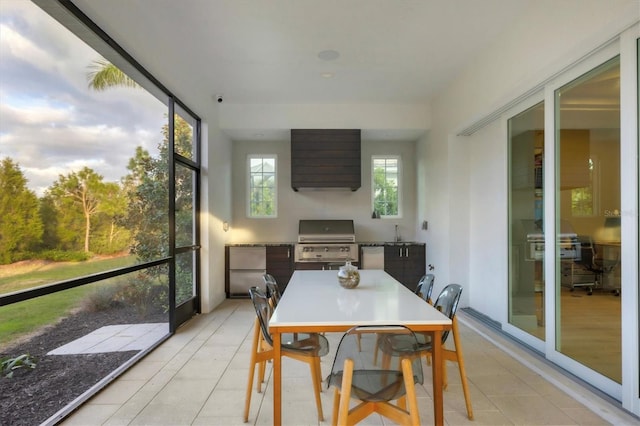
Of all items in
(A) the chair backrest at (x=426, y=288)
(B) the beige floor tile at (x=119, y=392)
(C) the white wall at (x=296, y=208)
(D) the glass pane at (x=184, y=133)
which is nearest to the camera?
(B) the beige floor tile at (x=119, y=392)

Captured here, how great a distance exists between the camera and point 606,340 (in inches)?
89.6

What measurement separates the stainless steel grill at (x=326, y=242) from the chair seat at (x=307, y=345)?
306 centimetres

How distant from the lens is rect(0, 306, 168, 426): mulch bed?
1949 mm

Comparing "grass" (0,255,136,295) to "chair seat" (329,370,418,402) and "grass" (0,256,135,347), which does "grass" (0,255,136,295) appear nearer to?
"grass" (0,256,135,347)

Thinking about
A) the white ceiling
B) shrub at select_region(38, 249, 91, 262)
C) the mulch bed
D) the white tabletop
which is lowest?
the mulch bed

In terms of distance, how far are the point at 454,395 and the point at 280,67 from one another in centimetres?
378

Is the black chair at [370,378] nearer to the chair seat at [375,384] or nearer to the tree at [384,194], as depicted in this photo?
the chair seat at [375,384]

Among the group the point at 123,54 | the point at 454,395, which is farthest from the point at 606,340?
the point at 123,54

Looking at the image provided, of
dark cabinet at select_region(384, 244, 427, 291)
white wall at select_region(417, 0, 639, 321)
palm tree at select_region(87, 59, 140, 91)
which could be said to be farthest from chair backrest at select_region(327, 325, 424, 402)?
dark cabinet at select_region(384, 244, 427, 291)

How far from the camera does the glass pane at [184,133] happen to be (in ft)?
12.6

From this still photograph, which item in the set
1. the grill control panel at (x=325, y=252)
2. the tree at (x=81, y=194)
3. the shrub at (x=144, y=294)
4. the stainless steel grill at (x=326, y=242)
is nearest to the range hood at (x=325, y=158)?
the stainless steel grill at (x=326, y=242)

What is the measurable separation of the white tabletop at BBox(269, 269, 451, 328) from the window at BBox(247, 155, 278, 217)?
3.37 meters

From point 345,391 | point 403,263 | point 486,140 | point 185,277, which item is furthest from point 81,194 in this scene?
point 403,263

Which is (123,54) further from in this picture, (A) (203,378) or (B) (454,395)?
(B) (454,395)
